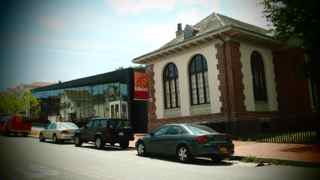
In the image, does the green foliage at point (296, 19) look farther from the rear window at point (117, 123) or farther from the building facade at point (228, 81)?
the rear window at point (117, 123)

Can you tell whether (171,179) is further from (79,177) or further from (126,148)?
(126,148)

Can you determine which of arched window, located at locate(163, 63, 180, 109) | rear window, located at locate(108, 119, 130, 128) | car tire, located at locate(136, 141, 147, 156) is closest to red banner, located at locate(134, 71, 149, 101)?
arched window, located at locate(163, 63, 180, 109)

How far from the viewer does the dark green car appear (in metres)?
13.3

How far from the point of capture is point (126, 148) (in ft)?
64.8

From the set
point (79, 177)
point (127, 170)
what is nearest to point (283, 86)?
point (127, 170)

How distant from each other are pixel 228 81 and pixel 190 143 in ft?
34.2

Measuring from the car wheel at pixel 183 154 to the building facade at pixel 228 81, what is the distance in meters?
9.08

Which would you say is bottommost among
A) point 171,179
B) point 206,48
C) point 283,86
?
point 171,179

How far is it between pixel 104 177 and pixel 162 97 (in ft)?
61.1

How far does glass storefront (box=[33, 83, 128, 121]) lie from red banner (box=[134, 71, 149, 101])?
1.60 metres

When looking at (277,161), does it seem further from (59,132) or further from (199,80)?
(59,132)

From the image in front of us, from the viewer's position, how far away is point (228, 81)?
23.1 meters

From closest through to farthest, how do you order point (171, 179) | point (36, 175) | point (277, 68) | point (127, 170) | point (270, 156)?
point (171, 179) < point (36, 175) < point (127, 170) < point (270, 156) < point (277, 68)

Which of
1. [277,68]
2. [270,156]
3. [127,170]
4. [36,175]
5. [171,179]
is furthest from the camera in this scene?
[277,68]
